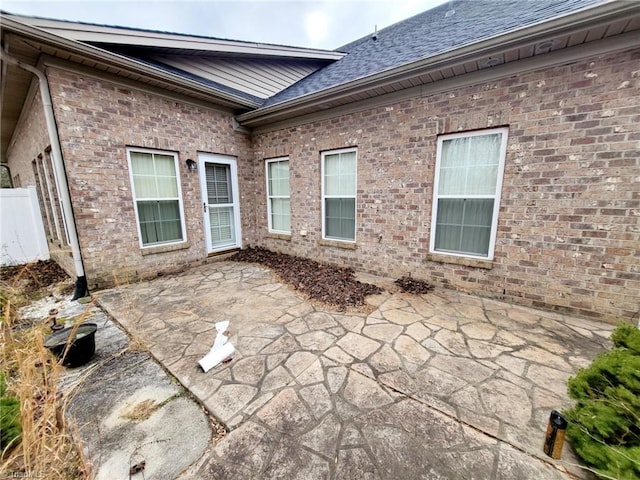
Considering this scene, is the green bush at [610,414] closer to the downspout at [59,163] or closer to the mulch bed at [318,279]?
the mulch bed at [318,279]

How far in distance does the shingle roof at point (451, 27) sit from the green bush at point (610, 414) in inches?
128

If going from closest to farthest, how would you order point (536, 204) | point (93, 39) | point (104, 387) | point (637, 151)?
point (104, 387)
point (637, 151)
point (536, 204)
point (93, 39)

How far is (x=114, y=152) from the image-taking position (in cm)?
403

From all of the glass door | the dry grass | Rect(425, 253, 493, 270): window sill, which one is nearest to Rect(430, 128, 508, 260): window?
Rect(425, 253, 493, 270): window sill

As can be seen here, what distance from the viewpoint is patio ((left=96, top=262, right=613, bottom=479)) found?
4.69ft

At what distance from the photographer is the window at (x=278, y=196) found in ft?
18.6

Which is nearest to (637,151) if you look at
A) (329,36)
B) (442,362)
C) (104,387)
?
(442,362)

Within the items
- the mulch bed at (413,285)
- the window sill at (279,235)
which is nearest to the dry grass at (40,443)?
the mulch bed at (413,285)

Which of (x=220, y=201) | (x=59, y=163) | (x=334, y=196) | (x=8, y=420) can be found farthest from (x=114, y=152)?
(x=8, y=420)

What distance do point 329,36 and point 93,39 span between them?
9.96m

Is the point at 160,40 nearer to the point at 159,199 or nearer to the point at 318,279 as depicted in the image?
the point at 159,199

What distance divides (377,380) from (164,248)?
4.48 metres

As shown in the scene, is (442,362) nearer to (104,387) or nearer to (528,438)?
(528,438)

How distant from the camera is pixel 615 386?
1424 millimetres
